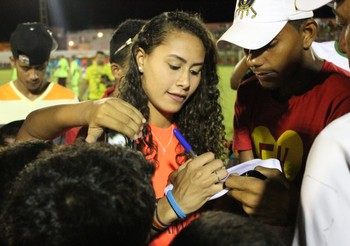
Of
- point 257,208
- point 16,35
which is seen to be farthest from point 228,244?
point 16,35

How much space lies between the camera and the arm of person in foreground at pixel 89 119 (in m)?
1.48

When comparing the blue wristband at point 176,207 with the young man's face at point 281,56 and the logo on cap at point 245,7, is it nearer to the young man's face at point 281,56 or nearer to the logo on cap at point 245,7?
the young man's face at point 281,56

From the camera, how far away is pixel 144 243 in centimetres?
104

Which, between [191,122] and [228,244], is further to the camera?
[191,122]

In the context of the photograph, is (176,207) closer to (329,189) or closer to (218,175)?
(218,175)

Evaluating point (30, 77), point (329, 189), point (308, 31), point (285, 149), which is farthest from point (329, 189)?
point (30, 77)

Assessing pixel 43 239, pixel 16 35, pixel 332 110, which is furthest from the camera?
pixel 16 35

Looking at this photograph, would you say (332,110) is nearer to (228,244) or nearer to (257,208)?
(257,208)

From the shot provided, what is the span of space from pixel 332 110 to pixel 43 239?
156cm

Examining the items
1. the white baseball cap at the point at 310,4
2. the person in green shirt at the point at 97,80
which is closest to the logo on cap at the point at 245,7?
the white baseball cap at the point at 310,4

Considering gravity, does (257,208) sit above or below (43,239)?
below

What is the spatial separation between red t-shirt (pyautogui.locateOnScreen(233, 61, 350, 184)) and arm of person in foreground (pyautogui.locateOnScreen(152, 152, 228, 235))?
62cm

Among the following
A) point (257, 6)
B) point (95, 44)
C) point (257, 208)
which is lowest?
point (95, 44)

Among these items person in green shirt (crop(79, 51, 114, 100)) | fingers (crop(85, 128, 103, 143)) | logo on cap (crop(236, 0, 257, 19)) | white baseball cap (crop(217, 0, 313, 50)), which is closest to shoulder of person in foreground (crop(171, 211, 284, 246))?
fingers (crop(85, 128, 103, 143))
